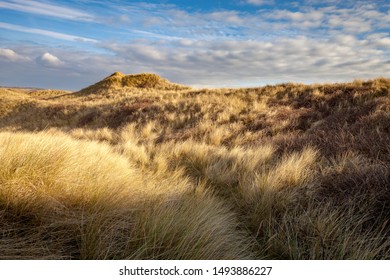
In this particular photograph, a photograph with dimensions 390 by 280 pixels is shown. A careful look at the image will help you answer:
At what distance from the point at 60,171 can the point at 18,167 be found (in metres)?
0.48

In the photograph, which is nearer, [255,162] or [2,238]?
[2,238]

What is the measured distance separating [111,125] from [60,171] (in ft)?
42.1

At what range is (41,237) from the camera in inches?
97.9

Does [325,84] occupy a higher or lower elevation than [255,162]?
higher

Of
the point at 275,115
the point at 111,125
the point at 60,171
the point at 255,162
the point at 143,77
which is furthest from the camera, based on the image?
the point at 143,77

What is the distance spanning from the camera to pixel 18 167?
3088 millimetres
